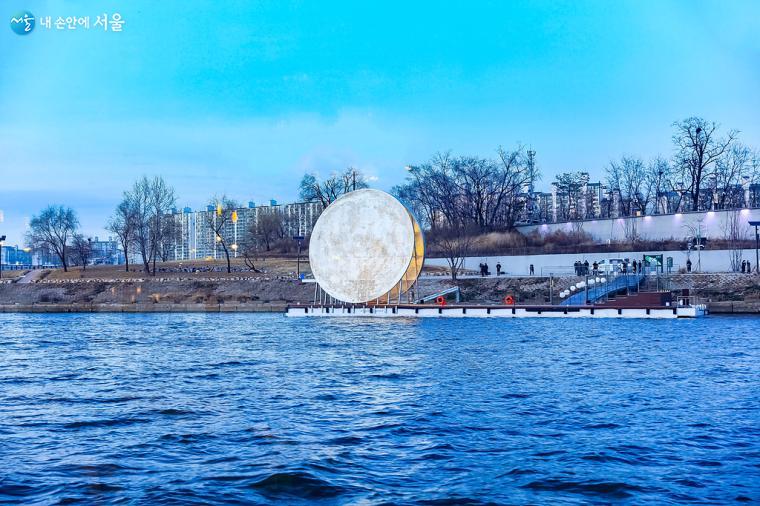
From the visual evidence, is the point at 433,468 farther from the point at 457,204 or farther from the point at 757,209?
the point at 457,204

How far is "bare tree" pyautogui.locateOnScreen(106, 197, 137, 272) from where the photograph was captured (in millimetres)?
110625

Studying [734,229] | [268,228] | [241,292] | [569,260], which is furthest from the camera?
Result: [268,228]

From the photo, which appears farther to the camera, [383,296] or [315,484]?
[383,296]

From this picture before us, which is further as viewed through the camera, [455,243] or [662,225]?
[455,243]

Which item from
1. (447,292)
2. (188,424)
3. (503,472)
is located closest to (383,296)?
(447,292)

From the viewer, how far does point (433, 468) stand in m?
13.3

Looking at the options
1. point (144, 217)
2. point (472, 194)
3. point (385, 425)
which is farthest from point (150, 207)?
point (385, 425)

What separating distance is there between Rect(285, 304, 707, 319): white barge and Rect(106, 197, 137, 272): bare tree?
56.9 metres

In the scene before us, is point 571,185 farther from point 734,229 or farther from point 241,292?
point 241,292

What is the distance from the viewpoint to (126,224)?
111812 millimetres

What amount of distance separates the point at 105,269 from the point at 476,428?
107 metres

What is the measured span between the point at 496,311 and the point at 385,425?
4143 cm

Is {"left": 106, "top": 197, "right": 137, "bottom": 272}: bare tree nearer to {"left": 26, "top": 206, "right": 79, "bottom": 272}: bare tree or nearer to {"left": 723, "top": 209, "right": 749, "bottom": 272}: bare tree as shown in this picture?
{"left": 26, "top": 206, "right": 79, "bottom": 272}: bare tree

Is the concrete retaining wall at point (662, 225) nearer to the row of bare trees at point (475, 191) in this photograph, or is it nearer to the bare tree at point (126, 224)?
the row of bare trees at point (475, 191)
